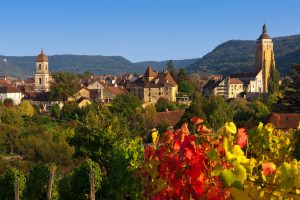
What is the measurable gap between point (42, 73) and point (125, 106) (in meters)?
45.8

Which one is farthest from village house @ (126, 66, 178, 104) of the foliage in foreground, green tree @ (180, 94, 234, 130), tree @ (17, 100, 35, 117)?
the foliage in foreground

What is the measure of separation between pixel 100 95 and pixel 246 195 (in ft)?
268

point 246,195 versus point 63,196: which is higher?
point 246,195

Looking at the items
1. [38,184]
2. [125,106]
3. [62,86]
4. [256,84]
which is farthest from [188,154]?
[256,84]

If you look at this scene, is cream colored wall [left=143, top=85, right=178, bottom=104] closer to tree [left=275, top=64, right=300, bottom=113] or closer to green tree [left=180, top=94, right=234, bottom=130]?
green tree [left=180, top=94, right=234, bottom=130]

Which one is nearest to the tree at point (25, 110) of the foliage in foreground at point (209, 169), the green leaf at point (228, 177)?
the foliage in foreground at point (209, 169)

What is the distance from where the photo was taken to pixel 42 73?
96.2 metres

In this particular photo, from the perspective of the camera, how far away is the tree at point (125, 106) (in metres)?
52.3

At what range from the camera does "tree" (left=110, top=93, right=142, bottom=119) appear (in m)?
52.3

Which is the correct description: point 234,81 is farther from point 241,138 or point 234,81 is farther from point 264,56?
point 241,138

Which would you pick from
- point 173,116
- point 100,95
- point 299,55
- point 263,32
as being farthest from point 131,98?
point 299,55

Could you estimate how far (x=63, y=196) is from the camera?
47.0ft

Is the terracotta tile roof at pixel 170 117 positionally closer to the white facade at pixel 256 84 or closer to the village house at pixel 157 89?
the village house at pixel 157 89

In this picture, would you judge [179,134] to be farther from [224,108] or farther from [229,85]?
[229,85]
